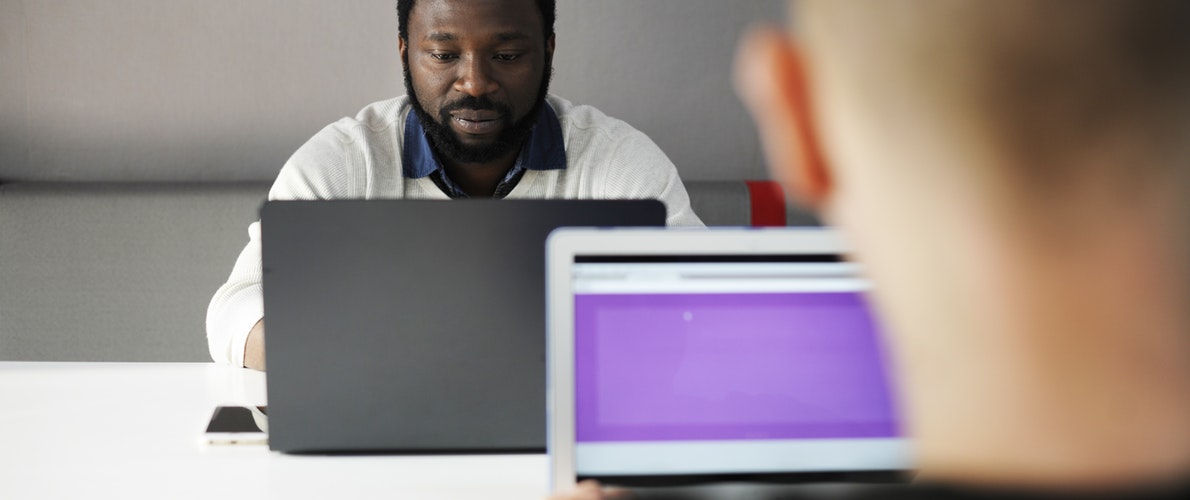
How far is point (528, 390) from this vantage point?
1081 millimetres

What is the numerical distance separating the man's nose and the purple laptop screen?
3.56ft

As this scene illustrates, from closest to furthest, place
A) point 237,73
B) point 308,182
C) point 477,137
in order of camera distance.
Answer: point 308,182
point 477,137
point 237,73

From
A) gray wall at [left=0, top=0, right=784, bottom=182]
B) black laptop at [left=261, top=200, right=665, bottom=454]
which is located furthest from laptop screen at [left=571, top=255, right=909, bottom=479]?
gray wall at [left=0, top=0, right=784, bottom=182]

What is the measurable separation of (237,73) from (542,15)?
75cm

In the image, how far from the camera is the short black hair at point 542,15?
202 cm

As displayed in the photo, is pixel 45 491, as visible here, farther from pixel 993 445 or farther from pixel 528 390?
pixel 993 445

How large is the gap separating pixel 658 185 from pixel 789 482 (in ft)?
3.59

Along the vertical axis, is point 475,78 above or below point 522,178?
above

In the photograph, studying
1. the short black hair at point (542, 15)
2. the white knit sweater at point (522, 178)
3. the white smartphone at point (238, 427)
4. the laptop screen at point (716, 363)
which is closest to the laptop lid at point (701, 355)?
the laptop screen at point (716, 363)

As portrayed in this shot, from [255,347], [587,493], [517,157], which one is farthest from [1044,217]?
[517,157]

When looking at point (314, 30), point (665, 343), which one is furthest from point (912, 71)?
point (314, 30)

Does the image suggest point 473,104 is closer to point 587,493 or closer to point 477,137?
point 477,137

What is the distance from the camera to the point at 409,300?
1053 millimetres

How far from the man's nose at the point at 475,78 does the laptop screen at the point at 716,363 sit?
3.51ft
